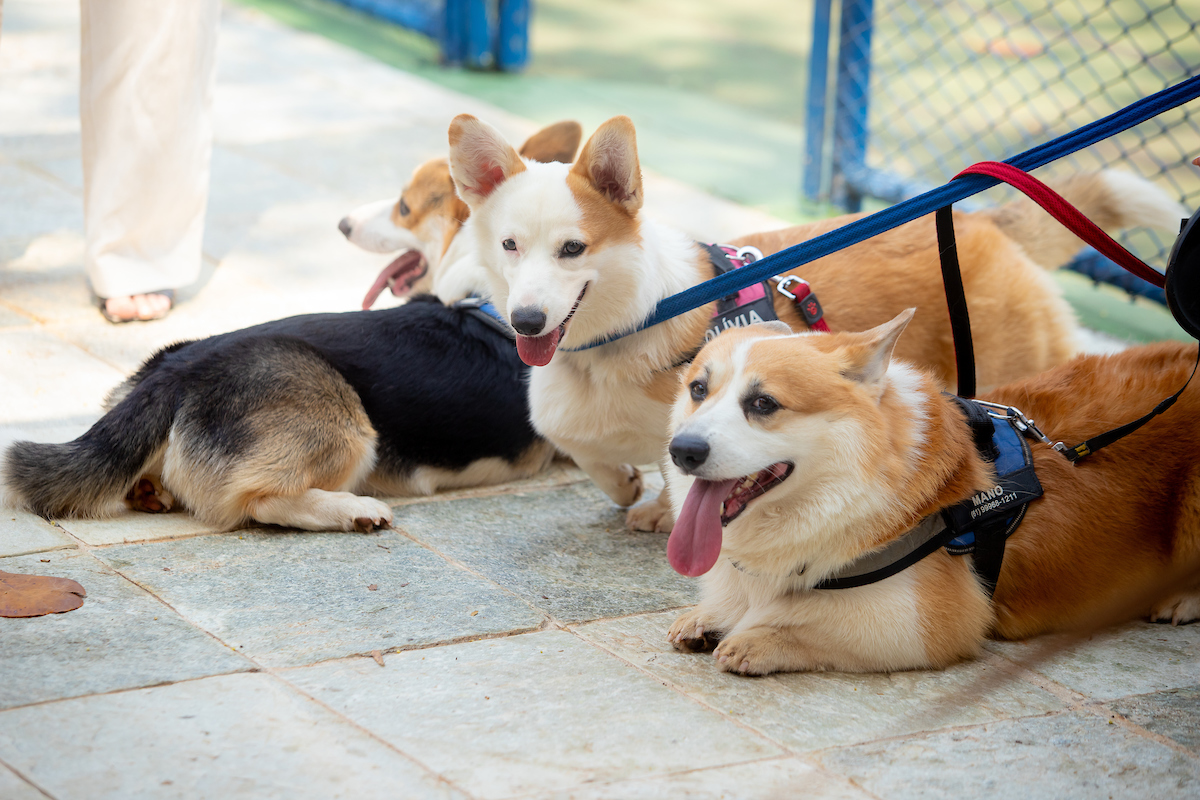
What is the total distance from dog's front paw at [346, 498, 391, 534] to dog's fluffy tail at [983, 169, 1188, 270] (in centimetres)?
232

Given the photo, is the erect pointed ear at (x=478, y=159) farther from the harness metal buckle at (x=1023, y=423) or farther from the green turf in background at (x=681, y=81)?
the green turf in background at (x=681, y=81)

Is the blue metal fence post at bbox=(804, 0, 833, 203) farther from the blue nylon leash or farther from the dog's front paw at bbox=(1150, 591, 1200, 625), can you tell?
the dog's front paw at bbox=(1150, 591, 1200, 625)

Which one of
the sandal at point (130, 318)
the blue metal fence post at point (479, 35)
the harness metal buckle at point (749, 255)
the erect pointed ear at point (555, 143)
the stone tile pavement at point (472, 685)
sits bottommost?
the stone tile pavement at point (472, 685)

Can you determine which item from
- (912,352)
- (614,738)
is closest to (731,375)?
(614,738)

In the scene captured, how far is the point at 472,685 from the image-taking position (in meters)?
2.30

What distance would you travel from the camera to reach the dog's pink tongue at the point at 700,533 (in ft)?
7.74

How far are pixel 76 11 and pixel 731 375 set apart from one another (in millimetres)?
7398

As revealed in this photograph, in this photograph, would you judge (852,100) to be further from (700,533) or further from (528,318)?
(700,533)

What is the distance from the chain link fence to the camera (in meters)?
5.59

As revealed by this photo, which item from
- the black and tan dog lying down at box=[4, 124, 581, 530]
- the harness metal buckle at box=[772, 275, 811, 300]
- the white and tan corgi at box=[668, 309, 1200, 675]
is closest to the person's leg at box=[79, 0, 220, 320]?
the black and tan dog lying down at box=[4, 124, 581, 530]

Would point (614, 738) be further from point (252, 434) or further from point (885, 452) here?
point (252, 434)

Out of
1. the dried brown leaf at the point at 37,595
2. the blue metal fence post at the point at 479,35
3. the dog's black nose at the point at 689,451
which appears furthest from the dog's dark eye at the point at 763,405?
the blue metal fence post at the point at 479,35

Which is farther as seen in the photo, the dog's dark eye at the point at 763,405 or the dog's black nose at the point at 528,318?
the dog's black nose at the point at 528,318

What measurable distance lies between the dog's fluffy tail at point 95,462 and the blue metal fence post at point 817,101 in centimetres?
425
